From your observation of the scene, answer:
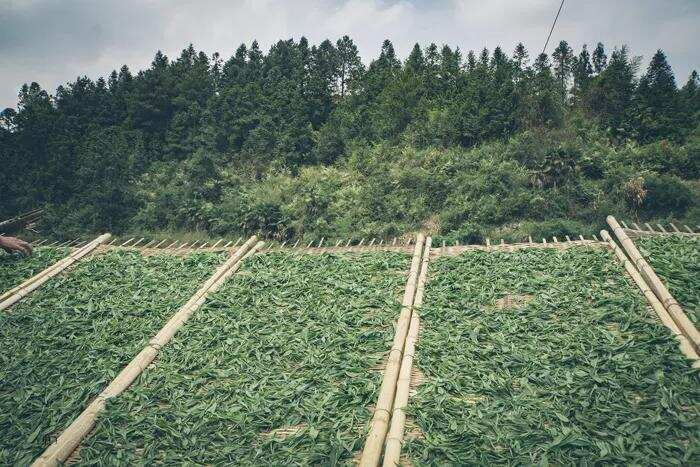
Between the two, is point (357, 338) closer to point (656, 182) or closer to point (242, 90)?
point (656, 182)

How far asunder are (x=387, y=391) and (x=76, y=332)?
3936mm

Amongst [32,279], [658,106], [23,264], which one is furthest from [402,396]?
[658,106]

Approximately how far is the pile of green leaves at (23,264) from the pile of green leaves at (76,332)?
0.64 m

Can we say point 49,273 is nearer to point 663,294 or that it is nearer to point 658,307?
point 658,307

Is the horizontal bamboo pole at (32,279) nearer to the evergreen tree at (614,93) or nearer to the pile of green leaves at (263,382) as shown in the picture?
the pile of green leaves at (263,382)

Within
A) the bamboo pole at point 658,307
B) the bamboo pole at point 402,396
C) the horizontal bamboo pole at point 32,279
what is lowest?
the bamboo pole at point 402,396

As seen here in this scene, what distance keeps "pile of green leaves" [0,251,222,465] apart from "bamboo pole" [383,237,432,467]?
2859mm

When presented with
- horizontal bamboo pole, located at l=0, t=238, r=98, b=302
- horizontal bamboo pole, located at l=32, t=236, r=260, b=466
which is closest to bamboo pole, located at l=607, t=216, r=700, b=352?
horizontal bamboo pole, located at l=32, t=236, r=260, b=466

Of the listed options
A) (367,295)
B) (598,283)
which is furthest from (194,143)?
(598,283)

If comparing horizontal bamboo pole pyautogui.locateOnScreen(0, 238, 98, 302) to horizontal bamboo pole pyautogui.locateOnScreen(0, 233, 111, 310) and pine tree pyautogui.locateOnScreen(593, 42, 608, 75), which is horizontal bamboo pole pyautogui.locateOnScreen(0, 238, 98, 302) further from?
pine tree pyautogui.locateOnScreen(593, 42, 608, 75)

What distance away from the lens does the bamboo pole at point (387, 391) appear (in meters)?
3.22

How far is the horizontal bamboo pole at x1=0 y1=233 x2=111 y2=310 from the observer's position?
5958 mm

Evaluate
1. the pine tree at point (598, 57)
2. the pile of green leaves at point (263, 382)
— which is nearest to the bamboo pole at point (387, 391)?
the pile of green leaves at point (263, 382)

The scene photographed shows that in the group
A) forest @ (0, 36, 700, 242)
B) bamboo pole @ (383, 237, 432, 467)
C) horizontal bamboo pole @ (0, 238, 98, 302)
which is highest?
forest @ (0, 36, 700, 242)
